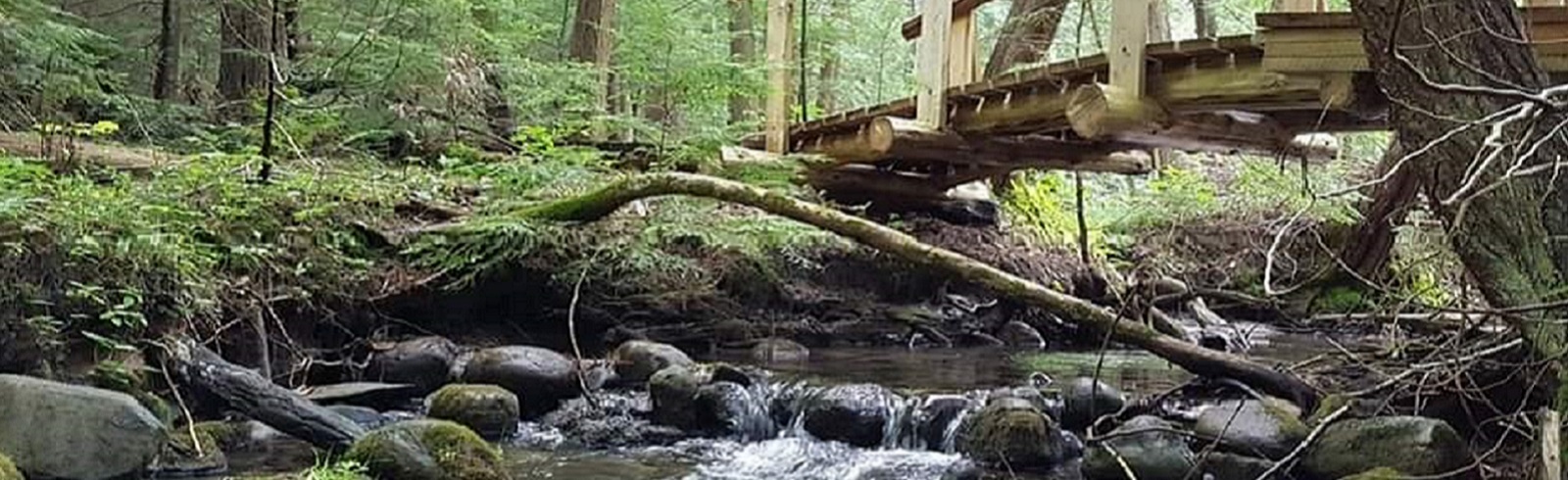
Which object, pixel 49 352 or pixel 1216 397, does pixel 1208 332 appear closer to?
pixel 1216 397

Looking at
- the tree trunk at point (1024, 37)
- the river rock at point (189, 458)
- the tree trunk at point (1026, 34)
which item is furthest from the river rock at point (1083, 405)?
the tree trunk at point (1026, 34)

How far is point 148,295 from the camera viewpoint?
580 cm

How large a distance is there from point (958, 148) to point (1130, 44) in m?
2.22

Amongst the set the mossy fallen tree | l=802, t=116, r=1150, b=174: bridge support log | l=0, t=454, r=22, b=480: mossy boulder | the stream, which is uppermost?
l=802, t=116, r=1150, b=174: bridge support log

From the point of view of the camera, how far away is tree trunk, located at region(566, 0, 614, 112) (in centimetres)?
1154

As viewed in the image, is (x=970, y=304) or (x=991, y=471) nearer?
(x=991, y=471)

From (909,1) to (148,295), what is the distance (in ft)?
53.8

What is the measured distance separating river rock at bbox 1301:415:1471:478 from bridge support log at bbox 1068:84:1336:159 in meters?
2.06

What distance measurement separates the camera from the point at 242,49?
9.30 m

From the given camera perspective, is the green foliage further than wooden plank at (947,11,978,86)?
Result: No

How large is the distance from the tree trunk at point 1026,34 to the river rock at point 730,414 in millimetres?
6413

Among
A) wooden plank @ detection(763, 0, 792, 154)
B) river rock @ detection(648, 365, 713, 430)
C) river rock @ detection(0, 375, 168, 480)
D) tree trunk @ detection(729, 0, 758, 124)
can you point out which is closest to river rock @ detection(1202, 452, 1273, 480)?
river rock @ detection(648, 365, 713, 430)

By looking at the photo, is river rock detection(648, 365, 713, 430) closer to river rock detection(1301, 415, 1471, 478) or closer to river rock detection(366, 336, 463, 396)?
river rock detection(366, 336, 463, 396)

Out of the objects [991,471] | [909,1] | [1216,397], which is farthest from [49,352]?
[909,1]
